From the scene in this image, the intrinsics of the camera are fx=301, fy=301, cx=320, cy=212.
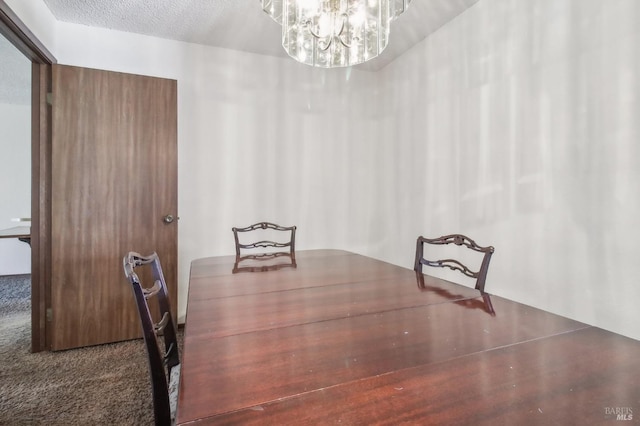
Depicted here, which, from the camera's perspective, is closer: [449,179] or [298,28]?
[298,28]

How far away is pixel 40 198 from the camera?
7.21 feet

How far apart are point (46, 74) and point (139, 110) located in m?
Result: 0.65

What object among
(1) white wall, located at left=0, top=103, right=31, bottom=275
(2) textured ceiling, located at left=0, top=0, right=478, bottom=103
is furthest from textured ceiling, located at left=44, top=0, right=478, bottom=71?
(1) white wall, located at left=0, top=103, right=31, bottom=275

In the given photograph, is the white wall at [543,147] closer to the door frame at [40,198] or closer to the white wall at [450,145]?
the white wall at [450,145]

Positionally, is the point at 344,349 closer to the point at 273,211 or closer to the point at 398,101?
the point at 273,211

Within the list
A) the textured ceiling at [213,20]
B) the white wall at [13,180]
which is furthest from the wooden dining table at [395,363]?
the white wall at [13,180]

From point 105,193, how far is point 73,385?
130 centimetres

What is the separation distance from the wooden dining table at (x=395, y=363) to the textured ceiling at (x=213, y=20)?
2.11m

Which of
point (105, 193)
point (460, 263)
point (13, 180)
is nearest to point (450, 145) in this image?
point (460, 263)

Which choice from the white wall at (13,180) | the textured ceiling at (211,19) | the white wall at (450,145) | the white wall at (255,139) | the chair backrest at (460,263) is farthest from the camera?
the white wall at (13,180)

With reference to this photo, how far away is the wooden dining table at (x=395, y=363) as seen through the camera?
0.54m

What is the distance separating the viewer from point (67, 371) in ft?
6.44

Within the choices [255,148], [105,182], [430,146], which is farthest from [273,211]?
[430,146]

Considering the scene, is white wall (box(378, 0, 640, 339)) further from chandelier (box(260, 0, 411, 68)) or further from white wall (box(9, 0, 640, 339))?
chandelier (box(260, 0, 411, 68))
